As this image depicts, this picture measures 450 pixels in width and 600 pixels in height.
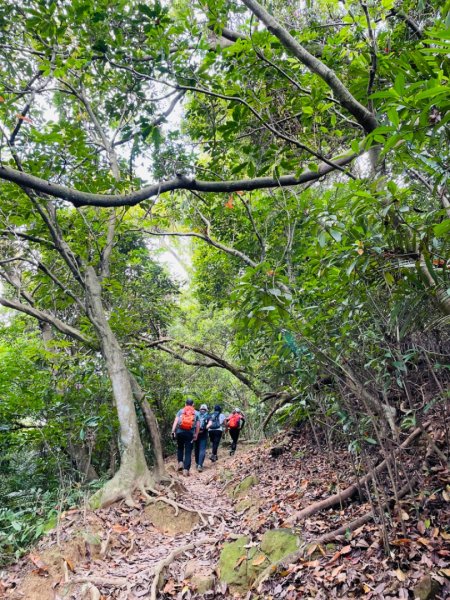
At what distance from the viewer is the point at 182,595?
400cm

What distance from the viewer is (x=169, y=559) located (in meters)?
4.68

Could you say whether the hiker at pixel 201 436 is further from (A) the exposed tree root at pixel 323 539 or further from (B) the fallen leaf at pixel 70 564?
(A) the exposed tree root at pixel 323 539

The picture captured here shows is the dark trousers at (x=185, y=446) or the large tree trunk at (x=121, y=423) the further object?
the dark trousers at (x=185, y=446)

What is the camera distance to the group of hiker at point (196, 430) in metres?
9.68

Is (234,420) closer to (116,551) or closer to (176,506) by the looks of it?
(176,506)

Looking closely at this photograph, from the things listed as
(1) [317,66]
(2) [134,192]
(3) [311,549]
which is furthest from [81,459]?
(1) [317,66]

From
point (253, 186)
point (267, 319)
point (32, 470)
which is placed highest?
point (253, 186)

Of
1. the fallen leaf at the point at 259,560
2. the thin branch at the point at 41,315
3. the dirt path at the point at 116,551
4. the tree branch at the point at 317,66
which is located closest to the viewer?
the tree branch at the point at 317,66

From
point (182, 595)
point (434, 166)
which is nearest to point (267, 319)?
point (434, 166)

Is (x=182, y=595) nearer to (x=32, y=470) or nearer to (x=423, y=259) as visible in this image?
(x=423, y=259)

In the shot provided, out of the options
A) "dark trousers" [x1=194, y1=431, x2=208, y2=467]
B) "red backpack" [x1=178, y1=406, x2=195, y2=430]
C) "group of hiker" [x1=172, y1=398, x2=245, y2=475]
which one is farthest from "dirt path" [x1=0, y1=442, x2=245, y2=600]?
"dark trousers" [x1=194, y1=431, x2=208, y2=467]

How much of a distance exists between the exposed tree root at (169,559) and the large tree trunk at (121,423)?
166cm

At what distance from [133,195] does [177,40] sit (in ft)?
6.06

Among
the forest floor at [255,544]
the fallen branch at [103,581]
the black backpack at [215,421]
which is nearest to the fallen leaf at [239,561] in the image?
the forest floor at [255,544]
